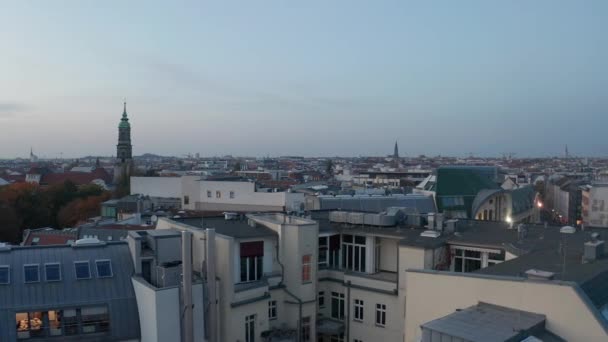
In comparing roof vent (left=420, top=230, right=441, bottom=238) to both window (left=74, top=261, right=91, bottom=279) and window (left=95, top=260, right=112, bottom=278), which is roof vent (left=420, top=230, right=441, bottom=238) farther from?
window (left=74, top=261, right=91, bottom=279)

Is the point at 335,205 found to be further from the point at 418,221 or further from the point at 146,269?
the point at 146,269

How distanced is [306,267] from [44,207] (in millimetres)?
62909

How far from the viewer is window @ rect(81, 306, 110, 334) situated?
1984 cm

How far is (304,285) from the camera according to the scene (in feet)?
78.4

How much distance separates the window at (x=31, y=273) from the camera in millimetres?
19984

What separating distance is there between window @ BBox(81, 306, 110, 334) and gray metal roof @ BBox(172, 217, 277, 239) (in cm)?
564

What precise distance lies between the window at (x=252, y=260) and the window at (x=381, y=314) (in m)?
5.51

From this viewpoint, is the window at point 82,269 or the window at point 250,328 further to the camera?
the window at point 250,328

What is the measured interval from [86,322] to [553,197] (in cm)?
12352

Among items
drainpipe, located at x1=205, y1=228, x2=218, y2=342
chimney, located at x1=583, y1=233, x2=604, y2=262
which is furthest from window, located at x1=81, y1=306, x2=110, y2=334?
chimney, located at x1=583, y1=233, x2=604, y2=262

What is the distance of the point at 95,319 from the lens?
20.0 metres

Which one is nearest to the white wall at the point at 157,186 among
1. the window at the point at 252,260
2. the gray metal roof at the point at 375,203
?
the gray metal roof at the point at 375,203

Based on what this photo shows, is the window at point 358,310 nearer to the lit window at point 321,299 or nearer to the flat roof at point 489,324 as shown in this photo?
the lit window at point 321,299

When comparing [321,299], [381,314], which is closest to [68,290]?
[321,299]
